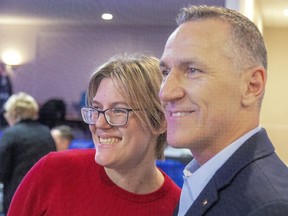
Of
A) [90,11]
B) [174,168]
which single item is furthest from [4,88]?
[174,168]

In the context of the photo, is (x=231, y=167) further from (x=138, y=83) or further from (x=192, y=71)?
(x=138, y=83)

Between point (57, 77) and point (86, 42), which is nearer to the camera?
point (86, 42)

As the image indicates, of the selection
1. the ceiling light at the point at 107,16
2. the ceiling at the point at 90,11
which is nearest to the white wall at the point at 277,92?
the ceiling at the point at 90,11

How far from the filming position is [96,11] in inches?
59.7

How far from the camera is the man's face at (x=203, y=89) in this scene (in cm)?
77

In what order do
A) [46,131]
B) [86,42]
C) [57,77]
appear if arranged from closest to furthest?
[86,42]
[57,77]
[46,131]

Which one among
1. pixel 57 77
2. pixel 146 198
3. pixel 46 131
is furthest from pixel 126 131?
pixel 46 131

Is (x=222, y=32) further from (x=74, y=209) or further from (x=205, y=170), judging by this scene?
(x=74, y=209)

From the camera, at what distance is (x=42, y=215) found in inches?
42.1

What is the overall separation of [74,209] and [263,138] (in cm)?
Answer: 52

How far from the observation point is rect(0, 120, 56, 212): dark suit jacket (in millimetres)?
1684

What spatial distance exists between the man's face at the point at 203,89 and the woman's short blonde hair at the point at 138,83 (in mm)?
279

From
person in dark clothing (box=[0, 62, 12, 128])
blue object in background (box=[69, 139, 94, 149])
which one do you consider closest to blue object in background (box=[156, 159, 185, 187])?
blue object in background (box=[69, 139, 94, 149])

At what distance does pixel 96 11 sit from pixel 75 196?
2.30 feet
